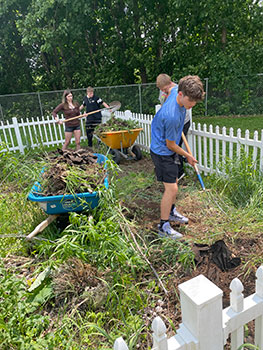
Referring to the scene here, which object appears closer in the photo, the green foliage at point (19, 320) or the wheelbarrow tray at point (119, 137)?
the green foliage at point (19, 320)

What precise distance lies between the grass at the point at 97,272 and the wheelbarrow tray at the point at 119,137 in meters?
2.65

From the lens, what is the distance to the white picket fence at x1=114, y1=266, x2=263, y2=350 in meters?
1.09

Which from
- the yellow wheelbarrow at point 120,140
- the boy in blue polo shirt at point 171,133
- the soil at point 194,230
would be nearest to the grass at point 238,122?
the yellow wheelbarrow at point 120,140

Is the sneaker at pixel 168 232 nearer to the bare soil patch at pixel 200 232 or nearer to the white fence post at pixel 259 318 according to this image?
the bare soil patch at pixel 200 232

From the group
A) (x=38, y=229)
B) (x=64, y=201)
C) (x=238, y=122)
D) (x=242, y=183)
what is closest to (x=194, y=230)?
(x=242, y=183)

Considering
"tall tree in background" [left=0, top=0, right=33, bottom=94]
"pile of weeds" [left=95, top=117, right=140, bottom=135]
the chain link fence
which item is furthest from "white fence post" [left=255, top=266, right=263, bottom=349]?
"tall tree in background" [left=0, top=0, right=33, bottom=94]

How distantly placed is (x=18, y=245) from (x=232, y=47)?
567 inches

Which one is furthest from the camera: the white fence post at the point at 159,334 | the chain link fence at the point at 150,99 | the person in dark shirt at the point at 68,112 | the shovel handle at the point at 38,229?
the chain link fence at the point at 150,99

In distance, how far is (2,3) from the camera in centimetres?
1509

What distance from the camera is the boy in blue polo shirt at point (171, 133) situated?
2.68 meters

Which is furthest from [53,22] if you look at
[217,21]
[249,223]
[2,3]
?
[249,223]

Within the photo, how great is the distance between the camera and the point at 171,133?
2873 mm

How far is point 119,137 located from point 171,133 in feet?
11.0

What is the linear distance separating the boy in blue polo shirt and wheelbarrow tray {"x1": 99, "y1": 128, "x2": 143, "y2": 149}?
292 centimetres
